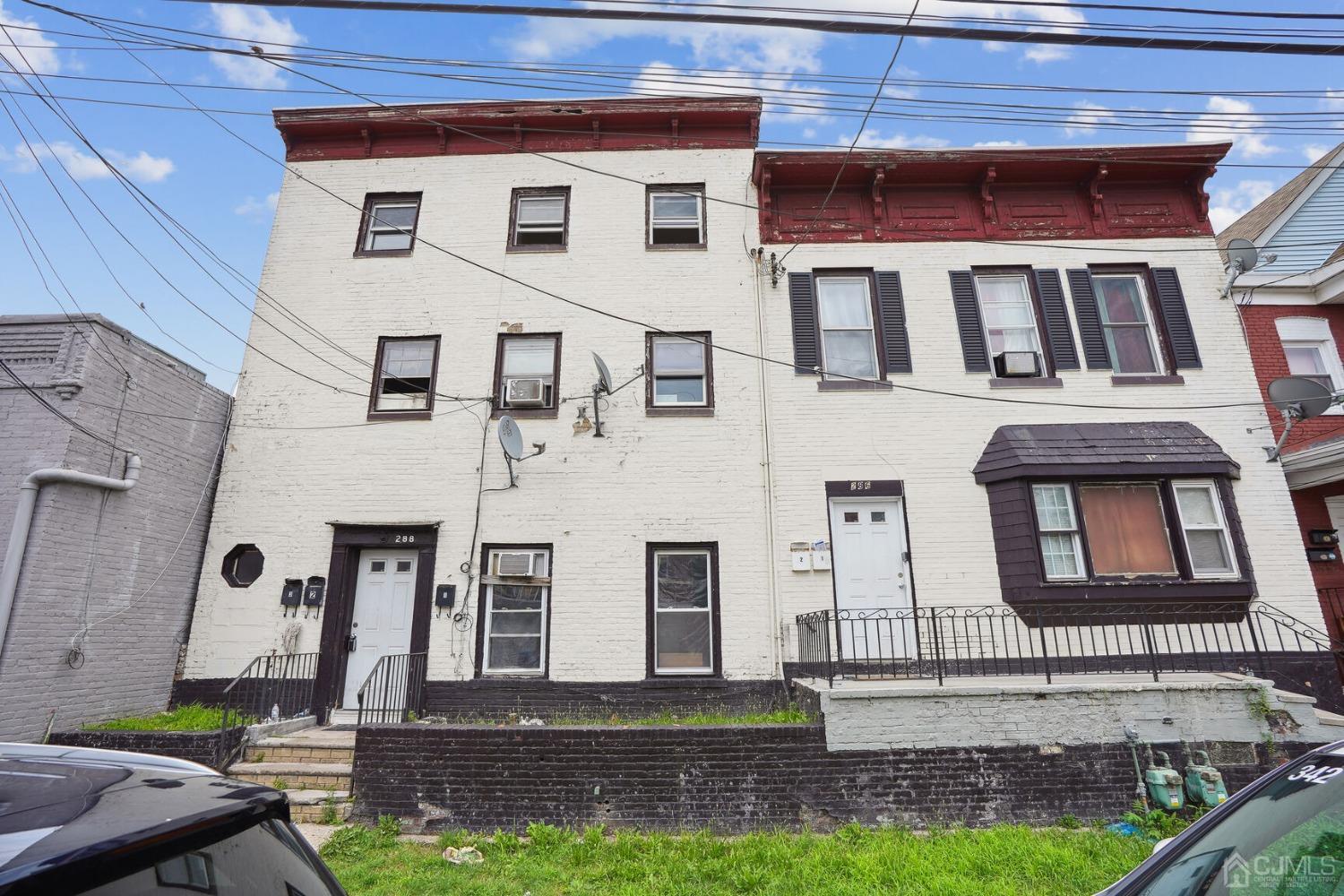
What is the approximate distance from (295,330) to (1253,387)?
610 inches

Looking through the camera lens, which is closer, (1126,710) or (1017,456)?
(1126,710)

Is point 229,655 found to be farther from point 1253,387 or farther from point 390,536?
point 1253,387

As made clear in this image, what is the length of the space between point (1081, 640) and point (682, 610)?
217 inches

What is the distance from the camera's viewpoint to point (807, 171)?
36.6ft

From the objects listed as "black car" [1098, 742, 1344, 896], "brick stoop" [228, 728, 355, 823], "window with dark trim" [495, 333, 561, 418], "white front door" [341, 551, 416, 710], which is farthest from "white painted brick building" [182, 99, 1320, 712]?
"black car" [1098, 742, 1344, 896]

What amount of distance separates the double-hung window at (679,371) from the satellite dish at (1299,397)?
8364 millimetres

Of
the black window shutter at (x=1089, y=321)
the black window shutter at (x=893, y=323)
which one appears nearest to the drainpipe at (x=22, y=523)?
the black window shutter at (x=893, y=323)

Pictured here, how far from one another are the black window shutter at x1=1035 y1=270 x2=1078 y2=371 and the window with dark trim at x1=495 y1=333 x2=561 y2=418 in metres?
8.06

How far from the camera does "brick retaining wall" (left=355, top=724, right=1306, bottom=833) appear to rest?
6.77m

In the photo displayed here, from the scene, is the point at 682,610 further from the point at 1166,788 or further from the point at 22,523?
the point at 22,523

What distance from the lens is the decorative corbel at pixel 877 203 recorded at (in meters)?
11.2

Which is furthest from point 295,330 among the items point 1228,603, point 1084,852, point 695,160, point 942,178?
point 1228,603

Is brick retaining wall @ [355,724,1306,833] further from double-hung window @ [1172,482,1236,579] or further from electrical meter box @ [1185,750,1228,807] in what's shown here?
double-hung window @ [1172,482,1236,579]

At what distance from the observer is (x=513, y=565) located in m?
9.83
